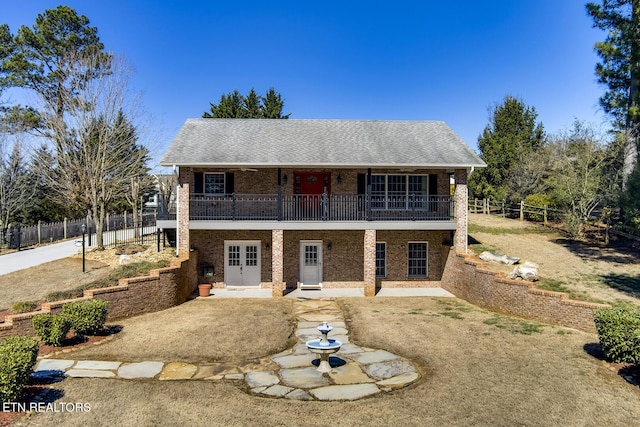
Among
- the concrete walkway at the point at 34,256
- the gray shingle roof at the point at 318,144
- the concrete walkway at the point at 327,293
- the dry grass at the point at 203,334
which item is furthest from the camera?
the concrete walkway at the point at 34,256

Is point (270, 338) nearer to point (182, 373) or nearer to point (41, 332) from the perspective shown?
point (182, 373)

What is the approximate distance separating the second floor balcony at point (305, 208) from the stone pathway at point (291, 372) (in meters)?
7.92

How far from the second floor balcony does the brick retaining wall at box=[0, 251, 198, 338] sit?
98.0 inches

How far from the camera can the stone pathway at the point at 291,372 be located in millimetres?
8188

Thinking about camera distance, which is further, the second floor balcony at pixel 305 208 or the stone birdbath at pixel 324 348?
the second floor balcony at pixel 305 208

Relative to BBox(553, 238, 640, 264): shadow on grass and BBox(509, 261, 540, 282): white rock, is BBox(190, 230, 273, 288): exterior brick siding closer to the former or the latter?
BBox(509, 261, 540, 282): white rock

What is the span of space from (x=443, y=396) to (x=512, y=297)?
7.53m

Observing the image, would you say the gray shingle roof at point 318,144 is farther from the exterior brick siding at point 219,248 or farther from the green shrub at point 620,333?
the green shrub at point 620,333

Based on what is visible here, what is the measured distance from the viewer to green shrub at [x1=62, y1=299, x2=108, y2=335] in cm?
1089

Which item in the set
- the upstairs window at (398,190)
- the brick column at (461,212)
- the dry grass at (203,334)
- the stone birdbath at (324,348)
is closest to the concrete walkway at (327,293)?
the dry grass at (203,334)

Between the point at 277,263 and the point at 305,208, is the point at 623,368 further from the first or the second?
the point at 305,208

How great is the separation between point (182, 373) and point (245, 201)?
939 centimetres

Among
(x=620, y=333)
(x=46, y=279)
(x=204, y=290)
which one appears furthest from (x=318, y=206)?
(x=46, y=279)

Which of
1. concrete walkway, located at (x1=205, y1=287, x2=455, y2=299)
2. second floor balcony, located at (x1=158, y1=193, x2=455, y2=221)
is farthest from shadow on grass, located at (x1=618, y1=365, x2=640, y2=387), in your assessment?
second floor balcony, located at (x1=158, y1=193, x2=455, y2=221)
